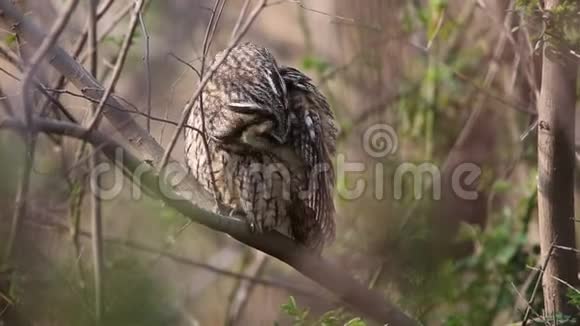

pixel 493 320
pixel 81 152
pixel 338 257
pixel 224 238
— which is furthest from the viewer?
pixel 224 238

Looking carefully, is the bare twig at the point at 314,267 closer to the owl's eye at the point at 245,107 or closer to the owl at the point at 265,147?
the owl at the point at 265,147

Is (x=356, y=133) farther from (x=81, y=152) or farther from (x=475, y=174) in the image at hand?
(x=81, y=152)

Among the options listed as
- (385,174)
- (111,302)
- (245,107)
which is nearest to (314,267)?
(245,107)

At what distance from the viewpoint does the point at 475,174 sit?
542 cm

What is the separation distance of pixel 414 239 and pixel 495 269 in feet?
1.39

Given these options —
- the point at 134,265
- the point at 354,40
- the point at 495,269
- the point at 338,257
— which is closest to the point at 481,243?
the point at 495,269

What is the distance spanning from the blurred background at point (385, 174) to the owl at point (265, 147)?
411 millimetres

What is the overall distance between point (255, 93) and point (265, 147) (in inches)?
7.6

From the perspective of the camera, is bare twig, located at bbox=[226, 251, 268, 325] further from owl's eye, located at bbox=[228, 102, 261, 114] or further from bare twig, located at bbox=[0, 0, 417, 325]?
owl's eye, located at bbox=[228, 102, 261, 114]

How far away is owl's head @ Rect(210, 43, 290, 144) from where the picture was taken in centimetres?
315

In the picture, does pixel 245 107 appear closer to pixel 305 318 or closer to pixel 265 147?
pixel 265 147

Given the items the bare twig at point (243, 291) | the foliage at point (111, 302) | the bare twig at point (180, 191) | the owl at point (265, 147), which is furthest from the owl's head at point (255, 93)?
the bare twig at point (243, 291)

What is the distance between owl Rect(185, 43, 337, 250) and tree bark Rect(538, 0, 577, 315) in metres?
0.81

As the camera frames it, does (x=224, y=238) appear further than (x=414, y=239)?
Yes
